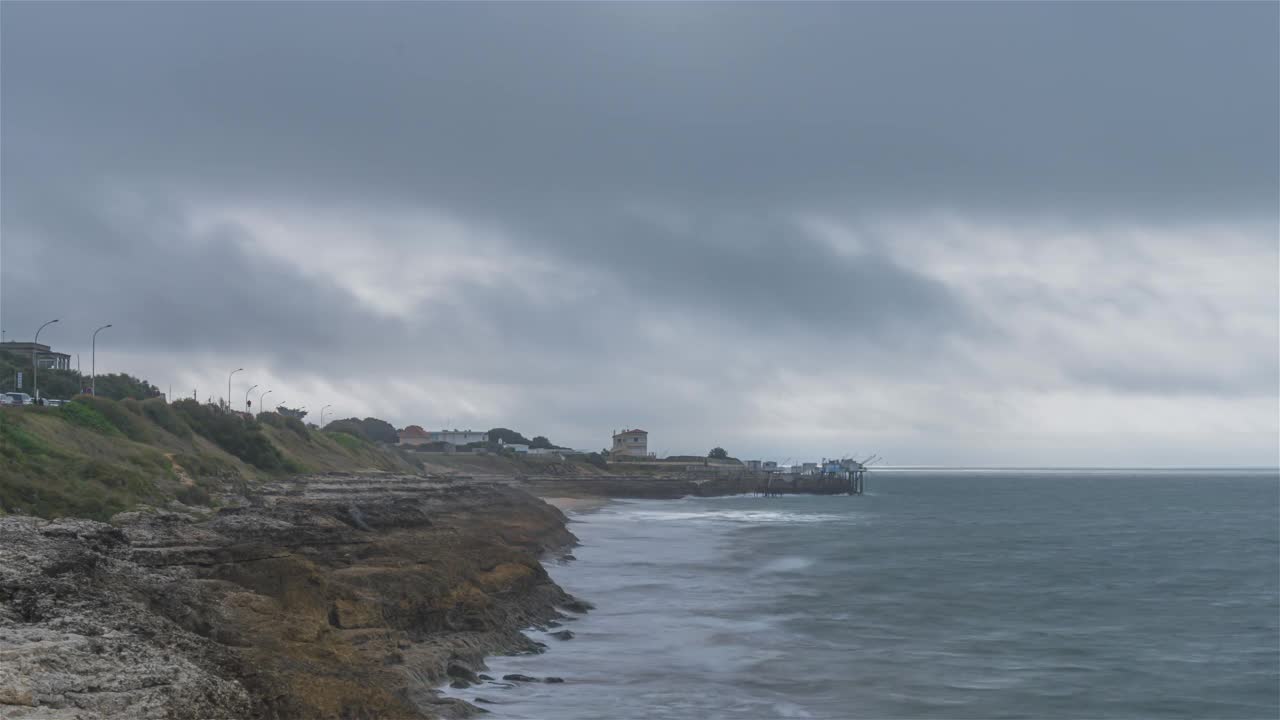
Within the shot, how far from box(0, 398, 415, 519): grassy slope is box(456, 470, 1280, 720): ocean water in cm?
1174

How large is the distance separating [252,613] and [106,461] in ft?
64.0

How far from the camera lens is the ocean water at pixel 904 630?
21812 millimetres

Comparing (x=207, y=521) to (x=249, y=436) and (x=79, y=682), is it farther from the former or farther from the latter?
(x=249, y=436)

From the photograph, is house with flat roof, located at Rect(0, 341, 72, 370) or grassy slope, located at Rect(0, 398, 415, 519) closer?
grassy slope, located at Rect(0, 398, 415, 519)

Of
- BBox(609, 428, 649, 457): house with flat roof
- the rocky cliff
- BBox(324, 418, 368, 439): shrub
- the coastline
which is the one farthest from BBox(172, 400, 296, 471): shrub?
BBox(609, 428, 649, 457): house with flat roof

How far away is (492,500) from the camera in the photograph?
60.8m

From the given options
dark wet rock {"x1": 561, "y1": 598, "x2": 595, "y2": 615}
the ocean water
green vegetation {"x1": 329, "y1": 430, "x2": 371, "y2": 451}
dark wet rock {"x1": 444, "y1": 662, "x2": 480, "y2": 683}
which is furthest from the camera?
green vegetation {"x1": 329, "y1": 430, "x2": 371, "y2": 451}

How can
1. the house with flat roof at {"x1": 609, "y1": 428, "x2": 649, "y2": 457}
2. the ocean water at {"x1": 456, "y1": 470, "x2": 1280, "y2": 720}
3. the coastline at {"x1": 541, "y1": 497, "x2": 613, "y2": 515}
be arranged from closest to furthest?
the ocean water at {"x1": 456, "y1": 470, "x2": 1280, "y2": 720}, the coastline at {"x1": 541, "y1": 497, "x2": 613, "y2": 515}, the house with flat roof at {"x1": 609, "y1": 428, "x2": 649, "y2": 457}

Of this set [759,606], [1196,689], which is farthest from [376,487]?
[1196,689]

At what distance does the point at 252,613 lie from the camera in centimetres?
1595

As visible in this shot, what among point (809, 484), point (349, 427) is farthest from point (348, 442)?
point (809, 484)

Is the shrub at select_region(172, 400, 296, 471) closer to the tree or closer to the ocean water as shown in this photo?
the ocean water

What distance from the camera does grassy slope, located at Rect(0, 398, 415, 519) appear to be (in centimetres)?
2472

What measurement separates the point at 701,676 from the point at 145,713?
49.9ft
